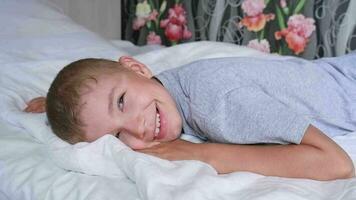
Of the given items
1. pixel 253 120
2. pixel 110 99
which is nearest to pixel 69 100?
pixel 110 99

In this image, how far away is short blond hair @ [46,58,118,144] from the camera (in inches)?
34.0

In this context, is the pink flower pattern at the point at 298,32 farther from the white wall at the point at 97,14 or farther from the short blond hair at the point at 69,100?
the short blond hair at the point at 69,100

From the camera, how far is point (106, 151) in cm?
82

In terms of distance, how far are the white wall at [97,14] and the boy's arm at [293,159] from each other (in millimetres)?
1373

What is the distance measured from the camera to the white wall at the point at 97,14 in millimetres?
2029

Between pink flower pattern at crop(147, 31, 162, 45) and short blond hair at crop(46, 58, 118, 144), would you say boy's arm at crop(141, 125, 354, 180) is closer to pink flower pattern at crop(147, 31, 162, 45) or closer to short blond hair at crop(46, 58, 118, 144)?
short blond hair at crop(46, 58, 118, 144)

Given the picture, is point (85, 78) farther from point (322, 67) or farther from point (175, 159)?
point (322, 67)

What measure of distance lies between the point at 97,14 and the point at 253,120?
4.92 feet

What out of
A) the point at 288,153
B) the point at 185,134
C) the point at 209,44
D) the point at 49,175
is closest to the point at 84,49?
the point at 209,44

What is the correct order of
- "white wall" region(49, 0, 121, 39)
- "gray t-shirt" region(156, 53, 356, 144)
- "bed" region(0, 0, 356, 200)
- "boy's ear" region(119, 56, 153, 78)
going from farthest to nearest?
1. "white wall" region(49, 0, 121, 39)
2. "boy's ear" region(119, 56, 153, 78)
3. "gray t-shirt" region(156, 53, 356, 144)
4. "bed" region(0, 0, 356, 200)

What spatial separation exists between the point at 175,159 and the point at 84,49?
76cm

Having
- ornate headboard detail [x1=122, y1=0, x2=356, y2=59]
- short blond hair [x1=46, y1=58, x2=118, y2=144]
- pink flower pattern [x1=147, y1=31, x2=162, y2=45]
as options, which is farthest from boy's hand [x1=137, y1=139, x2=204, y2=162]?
pink flower pattern [x1=147, y1=31, x2=162, y2=45]

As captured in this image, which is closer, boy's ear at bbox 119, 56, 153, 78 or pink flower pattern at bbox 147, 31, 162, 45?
boy's ear at bbox 119, 56, 153, 78

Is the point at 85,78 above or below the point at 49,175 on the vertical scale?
above
